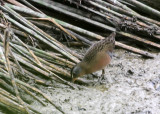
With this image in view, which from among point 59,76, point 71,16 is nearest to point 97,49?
point 59,76

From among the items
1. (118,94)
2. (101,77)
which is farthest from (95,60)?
(118,94)

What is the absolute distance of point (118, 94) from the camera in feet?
12.4

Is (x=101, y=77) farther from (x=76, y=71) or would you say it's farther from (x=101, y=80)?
(x=76, y=71)

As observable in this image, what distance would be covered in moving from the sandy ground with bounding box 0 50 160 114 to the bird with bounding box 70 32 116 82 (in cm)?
19

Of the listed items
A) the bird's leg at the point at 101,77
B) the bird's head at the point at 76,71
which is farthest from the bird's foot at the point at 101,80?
the bird's head at the point at 76,71

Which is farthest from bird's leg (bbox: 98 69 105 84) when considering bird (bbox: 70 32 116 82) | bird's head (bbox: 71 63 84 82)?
bird's head (bbox: 71 63 84 82)

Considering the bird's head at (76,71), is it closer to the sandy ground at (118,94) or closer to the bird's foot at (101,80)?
the sandy ground at (118,94)

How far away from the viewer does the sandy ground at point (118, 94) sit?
3.46m

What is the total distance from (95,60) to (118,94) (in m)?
0.48

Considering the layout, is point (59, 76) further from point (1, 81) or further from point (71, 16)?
point (71, 16)

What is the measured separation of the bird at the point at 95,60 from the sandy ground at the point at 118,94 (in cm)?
19

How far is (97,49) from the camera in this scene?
13.3ft

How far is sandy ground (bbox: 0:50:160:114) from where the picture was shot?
3.46m

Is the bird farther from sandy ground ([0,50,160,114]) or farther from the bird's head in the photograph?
sandy ground ([0,50,160,114])
